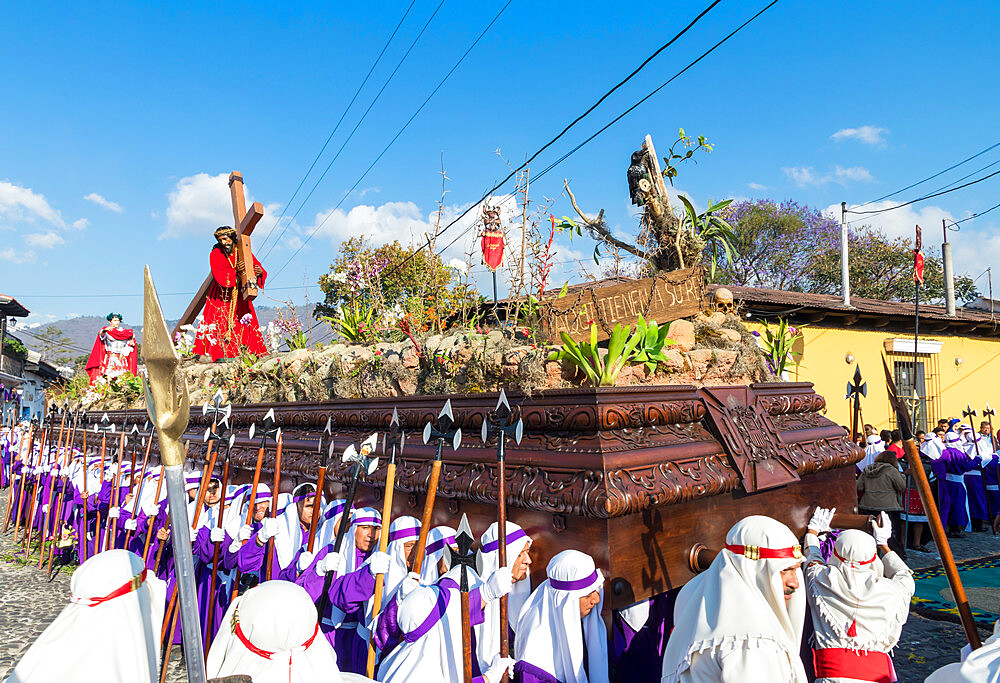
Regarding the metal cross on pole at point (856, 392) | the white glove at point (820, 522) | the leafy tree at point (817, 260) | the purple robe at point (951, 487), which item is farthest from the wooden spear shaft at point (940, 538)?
the leafy tree at point (817, 260)

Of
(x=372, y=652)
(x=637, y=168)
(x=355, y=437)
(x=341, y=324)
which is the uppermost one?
(x=637, y=168)

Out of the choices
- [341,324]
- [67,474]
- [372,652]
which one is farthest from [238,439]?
[372,652]

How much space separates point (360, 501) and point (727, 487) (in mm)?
2543

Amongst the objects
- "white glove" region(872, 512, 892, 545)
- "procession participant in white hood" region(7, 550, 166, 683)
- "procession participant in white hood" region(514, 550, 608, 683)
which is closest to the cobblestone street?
"white glove" region(872, 512, 892, 545)

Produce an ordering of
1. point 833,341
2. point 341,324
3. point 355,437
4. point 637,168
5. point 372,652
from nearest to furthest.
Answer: point 372,652 < point 355,437 < point 637,168 < point 341,324 < point 833,341

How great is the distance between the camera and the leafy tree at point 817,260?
1013 inches

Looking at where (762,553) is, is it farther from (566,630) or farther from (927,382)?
(927,382)

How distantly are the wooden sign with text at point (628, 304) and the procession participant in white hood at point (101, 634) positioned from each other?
2.68 m

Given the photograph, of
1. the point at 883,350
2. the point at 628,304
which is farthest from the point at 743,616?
the point at 883,350

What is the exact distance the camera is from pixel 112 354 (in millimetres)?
11703

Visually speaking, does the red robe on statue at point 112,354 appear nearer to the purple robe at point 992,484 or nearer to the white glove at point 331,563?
the white glove at point 331,563

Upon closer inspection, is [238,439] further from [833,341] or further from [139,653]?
[833,341]

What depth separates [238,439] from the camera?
257 inches

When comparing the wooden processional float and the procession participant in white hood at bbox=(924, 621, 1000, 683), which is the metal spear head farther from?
the procession participant in white hood at bbox=(924, 621, 1000, 683)
